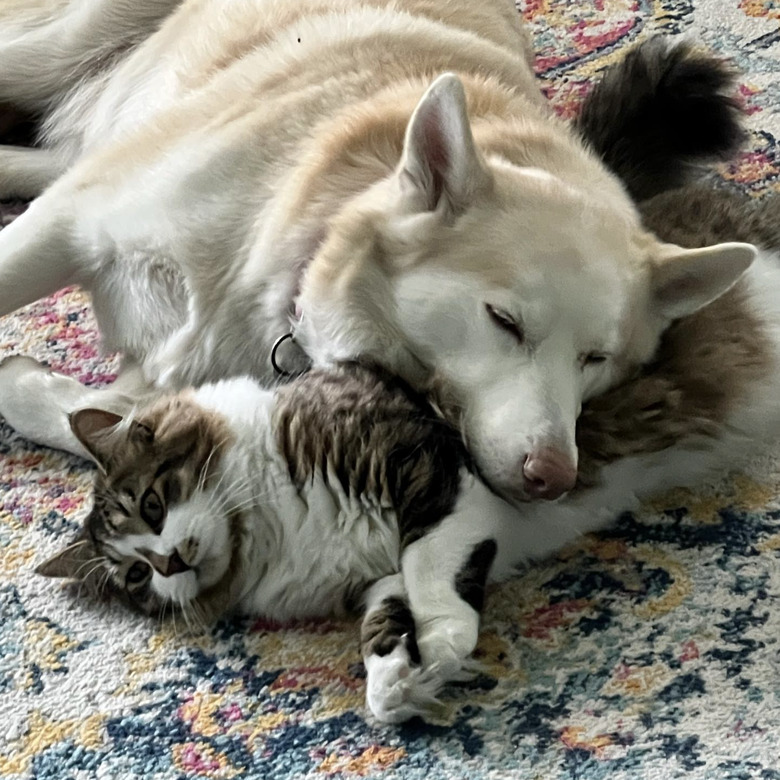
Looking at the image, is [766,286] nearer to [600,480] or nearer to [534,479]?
[600,480]

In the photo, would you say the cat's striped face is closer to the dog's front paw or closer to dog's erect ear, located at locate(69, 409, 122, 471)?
dog's erect ear, located at locate(69, 409, 122, 471)

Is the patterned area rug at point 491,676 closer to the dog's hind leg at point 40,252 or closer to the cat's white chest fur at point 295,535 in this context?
the cat's white chest fur at point 295,535

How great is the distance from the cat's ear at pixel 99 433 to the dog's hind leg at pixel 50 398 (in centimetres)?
10

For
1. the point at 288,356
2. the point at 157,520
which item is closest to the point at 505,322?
the point at 288,356

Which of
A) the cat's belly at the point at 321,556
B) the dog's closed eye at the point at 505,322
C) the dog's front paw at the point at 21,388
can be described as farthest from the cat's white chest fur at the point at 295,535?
the dog's front paw at the point at 21,388

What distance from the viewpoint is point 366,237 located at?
4.19 feet

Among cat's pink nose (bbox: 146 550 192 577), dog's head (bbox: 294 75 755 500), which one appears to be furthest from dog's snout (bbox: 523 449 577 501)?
cat's pink nose (bbox: 146 550 192 577)

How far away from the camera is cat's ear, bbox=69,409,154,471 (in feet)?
4.22

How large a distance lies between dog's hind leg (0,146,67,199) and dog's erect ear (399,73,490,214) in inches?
38.1

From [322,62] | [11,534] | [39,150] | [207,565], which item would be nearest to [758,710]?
[207,565]

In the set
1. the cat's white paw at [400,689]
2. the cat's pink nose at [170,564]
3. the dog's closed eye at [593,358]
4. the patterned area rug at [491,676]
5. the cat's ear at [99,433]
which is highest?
the dog's closed eye at [593,358]

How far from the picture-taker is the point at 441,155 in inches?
47.9

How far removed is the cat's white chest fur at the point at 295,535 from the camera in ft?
3.93

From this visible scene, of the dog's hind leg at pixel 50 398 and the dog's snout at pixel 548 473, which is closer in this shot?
the dog's snout at pixel 548 473
